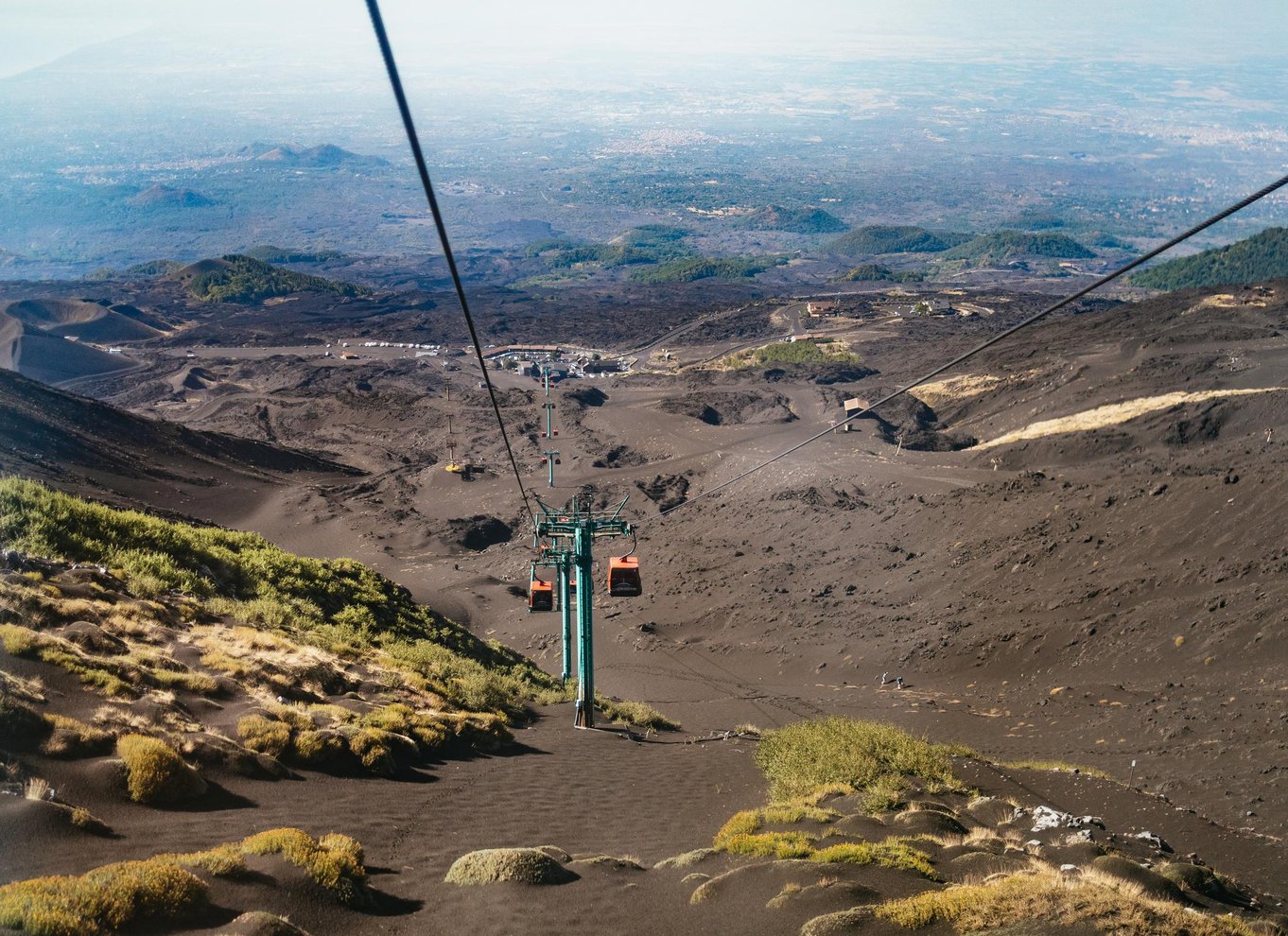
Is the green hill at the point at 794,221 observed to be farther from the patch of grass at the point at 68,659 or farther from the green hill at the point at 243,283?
the patch of grass at the point at 68,659

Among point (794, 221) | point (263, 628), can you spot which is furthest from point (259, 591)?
point (794, 221)

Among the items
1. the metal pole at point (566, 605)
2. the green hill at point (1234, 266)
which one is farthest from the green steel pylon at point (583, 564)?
the green hill at point (1234, 266)

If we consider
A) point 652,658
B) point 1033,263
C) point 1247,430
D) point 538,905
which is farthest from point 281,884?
point 1033,263

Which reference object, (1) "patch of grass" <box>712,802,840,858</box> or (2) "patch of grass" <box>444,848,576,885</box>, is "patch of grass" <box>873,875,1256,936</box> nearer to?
(1) "patch of grass" <box>712,802,840,858</box>

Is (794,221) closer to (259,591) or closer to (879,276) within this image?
(879,276)

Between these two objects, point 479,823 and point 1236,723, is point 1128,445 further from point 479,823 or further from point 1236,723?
point 479,823
